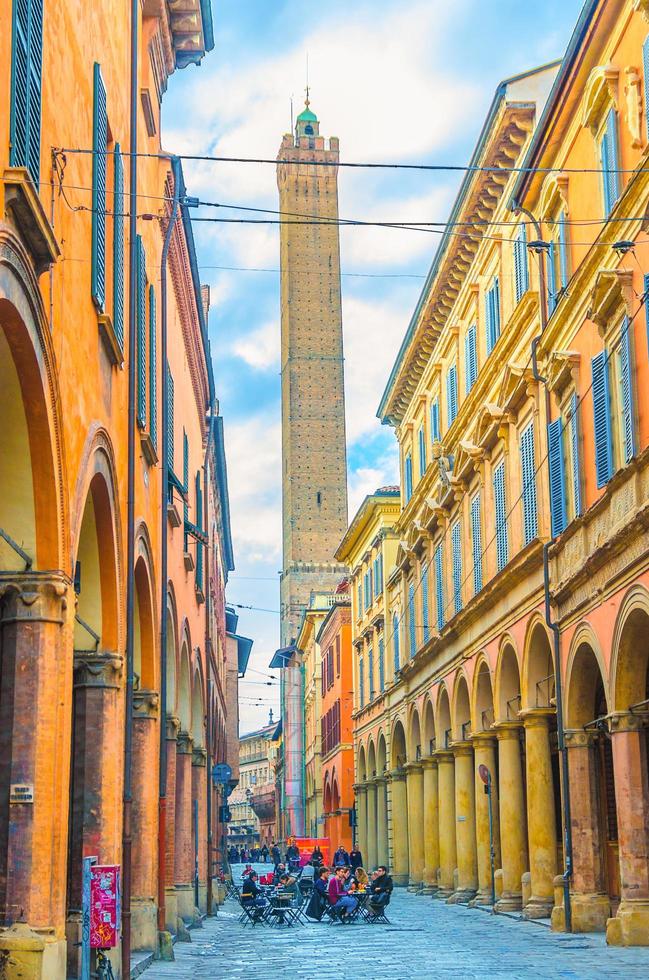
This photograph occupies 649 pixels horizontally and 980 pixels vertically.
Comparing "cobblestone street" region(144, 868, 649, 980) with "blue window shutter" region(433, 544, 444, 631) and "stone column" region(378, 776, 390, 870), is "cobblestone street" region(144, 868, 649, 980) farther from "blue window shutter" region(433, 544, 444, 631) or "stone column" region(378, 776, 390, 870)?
"stone column" region(378, 776, 390, 870)

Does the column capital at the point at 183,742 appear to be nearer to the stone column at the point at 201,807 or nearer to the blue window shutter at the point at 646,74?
the stone column at the point at 201,807

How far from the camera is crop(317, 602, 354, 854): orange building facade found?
61.3 metres

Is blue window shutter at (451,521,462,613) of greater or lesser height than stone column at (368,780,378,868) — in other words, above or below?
above

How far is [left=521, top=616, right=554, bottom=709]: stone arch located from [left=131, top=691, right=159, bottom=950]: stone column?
8491 mm

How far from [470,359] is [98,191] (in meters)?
20.1

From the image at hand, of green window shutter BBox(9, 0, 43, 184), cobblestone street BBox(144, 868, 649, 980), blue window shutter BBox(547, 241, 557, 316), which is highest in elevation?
blue window shutter BBox(547, 241, 557, 316)

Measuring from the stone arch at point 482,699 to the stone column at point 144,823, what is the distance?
12.7 meters

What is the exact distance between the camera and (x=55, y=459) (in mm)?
11391

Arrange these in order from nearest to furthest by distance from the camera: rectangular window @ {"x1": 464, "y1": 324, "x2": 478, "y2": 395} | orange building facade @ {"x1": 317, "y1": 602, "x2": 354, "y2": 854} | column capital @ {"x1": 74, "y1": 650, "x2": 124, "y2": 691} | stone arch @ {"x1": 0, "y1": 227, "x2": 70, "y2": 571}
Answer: stone arch @ {"x1": 0, "y1": 227, "x2": 70, "y2": 571} < column capital @ {"x1": 74, "y1": 650, "x2": 124, "y2": 691} < rectangular window @ {"x1": 464, "y1": 324, "x2": 478, "y2": 395} < orange building facade @ {"x1": 317, "y1": 602, "x2": 354, "y2": 854}

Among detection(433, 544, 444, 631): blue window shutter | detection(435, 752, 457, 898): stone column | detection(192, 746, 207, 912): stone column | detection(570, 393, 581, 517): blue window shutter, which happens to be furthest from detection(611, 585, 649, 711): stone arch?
detection(433, 544, 444, 631): blue window shutter

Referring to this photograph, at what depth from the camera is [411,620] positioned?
4250 centimetres

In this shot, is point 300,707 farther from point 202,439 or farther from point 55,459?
point 55,459

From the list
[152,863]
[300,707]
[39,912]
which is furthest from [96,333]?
[300,707]

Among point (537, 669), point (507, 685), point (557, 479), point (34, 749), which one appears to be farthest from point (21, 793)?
point (507, 685)
